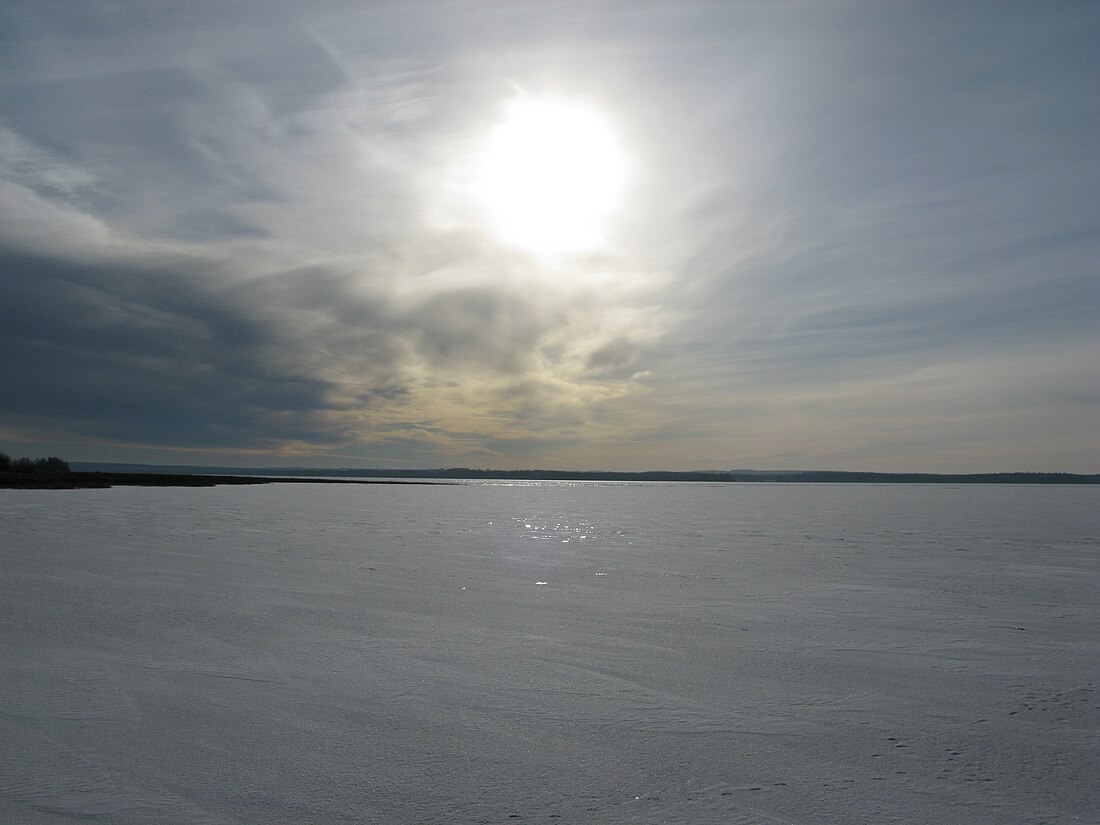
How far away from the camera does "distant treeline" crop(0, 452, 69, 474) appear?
244 ft

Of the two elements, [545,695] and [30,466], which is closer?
[545,695]

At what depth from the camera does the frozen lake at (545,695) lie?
4.35 metres

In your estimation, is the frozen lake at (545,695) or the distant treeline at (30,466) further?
the distant treeline at (30,466)

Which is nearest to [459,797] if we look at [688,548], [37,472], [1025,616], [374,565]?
[1025,616]

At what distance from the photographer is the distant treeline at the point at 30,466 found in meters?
74.4

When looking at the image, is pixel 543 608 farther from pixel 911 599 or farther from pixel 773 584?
pixel 911 599

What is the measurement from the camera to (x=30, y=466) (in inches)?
3002

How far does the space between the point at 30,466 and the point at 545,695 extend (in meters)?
89.3

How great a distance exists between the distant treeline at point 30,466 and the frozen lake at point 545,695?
74.9 m

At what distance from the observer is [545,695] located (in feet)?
20.8

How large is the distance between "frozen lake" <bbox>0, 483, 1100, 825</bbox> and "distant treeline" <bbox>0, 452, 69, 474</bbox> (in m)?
74.9

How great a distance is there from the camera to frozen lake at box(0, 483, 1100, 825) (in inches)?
171

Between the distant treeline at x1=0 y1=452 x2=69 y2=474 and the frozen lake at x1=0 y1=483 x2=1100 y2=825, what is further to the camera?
A: the distant treeline at x1=0 y1=452 x2=69 y2=474

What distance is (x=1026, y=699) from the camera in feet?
20.7
